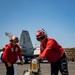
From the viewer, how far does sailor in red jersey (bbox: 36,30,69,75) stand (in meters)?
7.24

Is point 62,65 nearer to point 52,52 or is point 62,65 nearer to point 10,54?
point 52,52

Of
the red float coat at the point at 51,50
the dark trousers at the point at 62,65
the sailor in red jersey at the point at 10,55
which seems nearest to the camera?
the red float coat at the point at 51,50

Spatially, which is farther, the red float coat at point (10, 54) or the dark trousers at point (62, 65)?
the red float coat at point (10, 54)

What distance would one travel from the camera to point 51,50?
7.35 m

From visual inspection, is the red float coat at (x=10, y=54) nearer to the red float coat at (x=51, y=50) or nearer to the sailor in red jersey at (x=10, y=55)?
the sailor in red jersey at (x=10, y=55)

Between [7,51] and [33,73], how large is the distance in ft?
9.43

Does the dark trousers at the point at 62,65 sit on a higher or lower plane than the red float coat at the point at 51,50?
lower

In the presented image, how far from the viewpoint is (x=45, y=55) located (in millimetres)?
7168

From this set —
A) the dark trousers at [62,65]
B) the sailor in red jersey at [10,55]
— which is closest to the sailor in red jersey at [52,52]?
the dark trousers at [62,65]

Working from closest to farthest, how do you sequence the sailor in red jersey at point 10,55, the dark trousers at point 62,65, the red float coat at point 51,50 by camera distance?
the red float coat at point 51,50
the dark trousers at point 62,65
the sailor in red jersey at point 10,55

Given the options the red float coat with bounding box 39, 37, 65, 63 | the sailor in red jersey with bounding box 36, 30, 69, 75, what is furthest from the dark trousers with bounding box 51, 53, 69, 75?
the red float coat with bounding box 39, 37, 65, 63

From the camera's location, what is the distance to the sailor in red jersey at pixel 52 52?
7.24 metres

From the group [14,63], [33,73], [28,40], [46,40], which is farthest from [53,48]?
[28,40]

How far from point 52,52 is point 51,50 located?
0.29 ft
